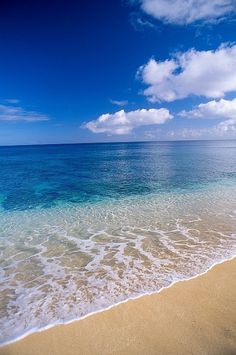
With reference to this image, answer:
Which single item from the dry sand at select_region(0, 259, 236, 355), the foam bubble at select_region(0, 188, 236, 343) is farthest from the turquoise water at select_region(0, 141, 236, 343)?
the dry sand at select_region(0, 259, 236, 355)

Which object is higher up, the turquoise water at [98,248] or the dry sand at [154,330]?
the dry sand at [154,330]

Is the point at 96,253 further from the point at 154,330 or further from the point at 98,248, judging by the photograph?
the point at 154,330

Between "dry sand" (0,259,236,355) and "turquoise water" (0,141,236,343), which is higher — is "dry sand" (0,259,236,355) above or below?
above

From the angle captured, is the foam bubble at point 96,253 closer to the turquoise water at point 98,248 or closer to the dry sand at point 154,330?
the turquoise water at point 98,248

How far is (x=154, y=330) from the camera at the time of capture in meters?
4.66

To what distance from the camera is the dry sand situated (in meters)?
4.27

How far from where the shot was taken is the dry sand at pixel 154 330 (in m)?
4.27

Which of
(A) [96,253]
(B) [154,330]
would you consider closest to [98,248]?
(A) [96,253]

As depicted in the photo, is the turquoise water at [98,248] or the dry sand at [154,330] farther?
the turquoise water at [98,248]

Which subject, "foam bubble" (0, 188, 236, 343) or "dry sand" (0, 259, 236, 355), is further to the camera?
"foam bubble" (0, 188, 236, 343)

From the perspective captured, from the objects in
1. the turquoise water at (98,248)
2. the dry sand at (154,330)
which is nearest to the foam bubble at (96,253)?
the turquoise water at (98,248)

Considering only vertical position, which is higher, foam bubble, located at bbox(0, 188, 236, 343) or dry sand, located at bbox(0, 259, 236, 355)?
dry sand, located at bbox(0, 259, 236, 355)

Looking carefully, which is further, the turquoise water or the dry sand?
the turquoise water

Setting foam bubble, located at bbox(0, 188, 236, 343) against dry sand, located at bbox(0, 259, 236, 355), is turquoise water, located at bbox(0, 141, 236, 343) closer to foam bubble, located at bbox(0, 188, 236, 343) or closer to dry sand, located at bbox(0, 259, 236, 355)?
foam bubble, located at bbox(0, 188, 236, 343)
